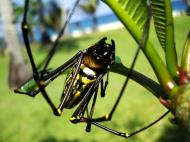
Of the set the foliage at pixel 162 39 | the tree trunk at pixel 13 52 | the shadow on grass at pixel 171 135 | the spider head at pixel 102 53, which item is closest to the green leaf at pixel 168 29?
the foliage at pixel 162 39

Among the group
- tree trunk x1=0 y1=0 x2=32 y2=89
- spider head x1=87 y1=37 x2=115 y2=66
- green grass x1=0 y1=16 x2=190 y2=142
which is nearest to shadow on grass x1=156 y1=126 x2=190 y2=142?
green grass x1=0 y1=16 x2=190 y2=142

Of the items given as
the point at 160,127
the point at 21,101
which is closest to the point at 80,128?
the point at 160,127

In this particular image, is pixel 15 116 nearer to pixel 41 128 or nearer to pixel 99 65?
pixel 41 128

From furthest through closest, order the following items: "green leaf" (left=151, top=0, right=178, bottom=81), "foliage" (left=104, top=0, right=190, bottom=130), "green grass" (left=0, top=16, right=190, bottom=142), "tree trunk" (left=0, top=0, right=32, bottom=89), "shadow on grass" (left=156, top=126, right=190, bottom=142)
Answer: "tree trunk" (left=0, top=0, right=32, bottom=89)
"green grass" (left=0, top=16, right=190, bottom=142)
"shadow on grass" (left=156, top=126, right=190, bottom=142)
"green leaf" (left=151, top=0, right=178, bottom=81)
"foliage" (left=104, top=0, right=190, bottom=130)

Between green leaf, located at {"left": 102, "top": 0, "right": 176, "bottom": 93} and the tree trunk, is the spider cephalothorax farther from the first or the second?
the tree trunk

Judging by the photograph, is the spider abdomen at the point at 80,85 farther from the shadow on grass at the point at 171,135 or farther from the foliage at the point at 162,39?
the shadow on grass at the point at 171,135

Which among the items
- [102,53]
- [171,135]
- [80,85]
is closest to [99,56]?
[102,53]

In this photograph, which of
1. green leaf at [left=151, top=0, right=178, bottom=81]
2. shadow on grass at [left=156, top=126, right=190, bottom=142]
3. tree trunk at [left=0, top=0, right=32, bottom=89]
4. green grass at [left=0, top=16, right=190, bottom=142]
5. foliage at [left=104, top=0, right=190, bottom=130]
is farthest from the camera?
tree trunk at [left=0, top=0, right=32, bottom=89]

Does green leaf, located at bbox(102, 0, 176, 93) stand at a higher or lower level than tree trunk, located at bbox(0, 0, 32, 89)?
higher
